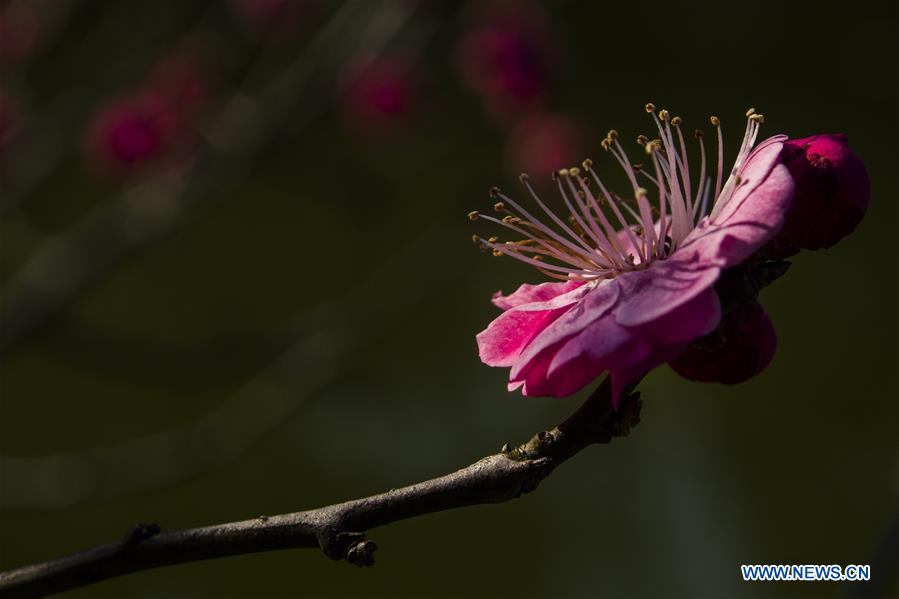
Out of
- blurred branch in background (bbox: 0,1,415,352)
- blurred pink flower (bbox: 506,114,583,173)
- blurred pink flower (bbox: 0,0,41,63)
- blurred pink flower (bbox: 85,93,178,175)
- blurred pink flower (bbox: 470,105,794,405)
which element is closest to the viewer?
blurred pink flower (bbox: 470,105,794,405)

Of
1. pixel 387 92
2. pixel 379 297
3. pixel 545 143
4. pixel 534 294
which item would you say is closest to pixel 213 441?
pixel 379 297

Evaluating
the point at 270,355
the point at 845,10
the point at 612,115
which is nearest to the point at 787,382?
the point at 612,115

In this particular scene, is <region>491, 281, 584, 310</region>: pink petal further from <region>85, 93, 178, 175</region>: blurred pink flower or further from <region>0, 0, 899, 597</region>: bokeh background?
<region>85, 93, 178, 175</region>: blurred pink flower

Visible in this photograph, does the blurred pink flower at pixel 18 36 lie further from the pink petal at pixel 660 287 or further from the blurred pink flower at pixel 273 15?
the pink petal at pixel 660 287

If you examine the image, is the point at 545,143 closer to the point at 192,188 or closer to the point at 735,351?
the point at 192,188

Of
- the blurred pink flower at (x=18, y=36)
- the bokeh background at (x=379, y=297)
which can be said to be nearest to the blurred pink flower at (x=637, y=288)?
the bokeh background at (x=379, y=297)

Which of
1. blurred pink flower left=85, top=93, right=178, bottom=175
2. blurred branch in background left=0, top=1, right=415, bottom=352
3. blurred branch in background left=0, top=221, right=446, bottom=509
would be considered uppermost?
blurred pink flower left=85, top=93, right=178, bottom=175

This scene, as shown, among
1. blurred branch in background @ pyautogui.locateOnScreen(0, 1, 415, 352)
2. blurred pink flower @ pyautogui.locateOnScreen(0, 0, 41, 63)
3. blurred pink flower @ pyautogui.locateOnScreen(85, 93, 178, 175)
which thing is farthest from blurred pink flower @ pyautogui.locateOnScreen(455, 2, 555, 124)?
blurred pink flower @ pyautogui.locateOnScreen(0, 0, 41, 63)
